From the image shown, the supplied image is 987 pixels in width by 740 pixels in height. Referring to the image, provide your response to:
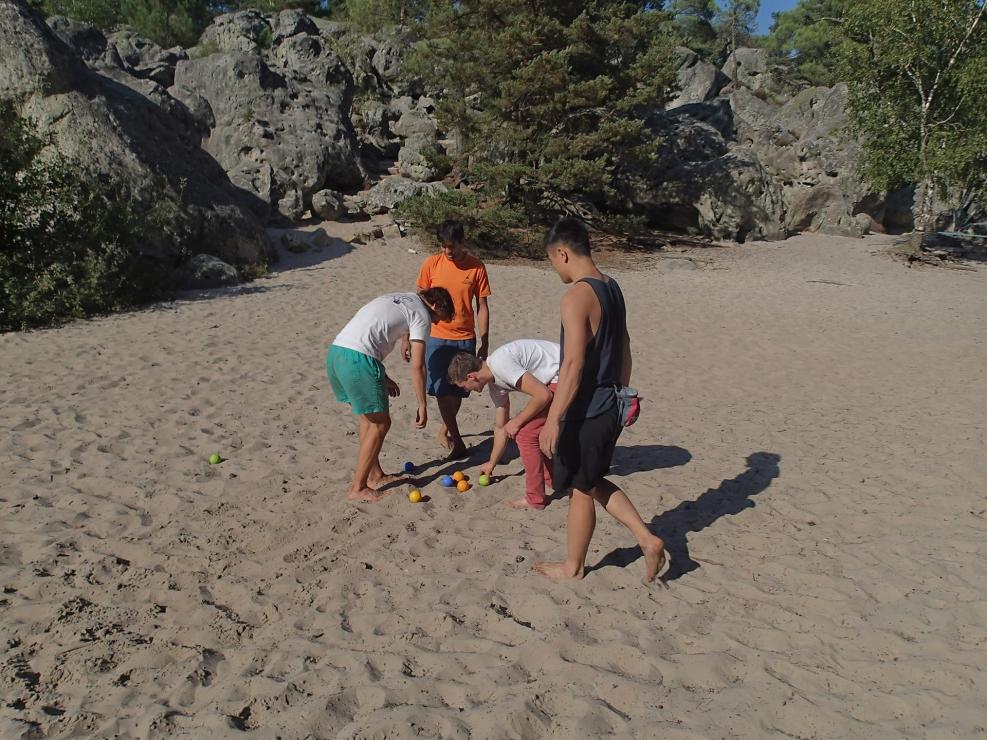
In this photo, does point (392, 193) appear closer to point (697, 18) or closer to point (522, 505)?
point (522, 505)

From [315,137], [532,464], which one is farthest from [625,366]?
[315,137]

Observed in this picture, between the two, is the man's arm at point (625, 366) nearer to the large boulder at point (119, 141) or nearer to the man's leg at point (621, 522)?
the man's leg at point (621, 522)

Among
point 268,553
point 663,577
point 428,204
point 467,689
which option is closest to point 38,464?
point 268,553

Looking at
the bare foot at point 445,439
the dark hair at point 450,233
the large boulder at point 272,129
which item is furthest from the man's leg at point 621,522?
the large boulder at point 272,129

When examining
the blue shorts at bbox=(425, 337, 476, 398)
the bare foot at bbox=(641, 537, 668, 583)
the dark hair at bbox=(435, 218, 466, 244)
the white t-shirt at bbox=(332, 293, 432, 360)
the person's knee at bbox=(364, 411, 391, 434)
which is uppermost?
the dark hair at bbox=(435, 218, 466, 244)

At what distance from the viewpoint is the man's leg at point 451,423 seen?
511cm

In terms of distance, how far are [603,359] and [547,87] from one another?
14.3 metres

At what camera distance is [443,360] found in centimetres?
496

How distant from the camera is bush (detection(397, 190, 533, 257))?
1540cm

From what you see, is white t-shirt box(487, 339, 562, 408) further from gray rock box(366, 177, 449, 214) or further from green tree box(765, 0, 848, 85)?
green tree box(765, 0, 848, 85)

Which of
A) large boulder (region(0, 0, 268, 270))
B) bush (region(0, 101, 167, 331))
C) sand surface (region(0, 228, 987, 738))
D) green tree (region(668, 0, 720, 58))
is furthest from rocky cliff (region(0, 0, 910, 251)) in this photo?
green tree (region(668, 0, 720, 58))

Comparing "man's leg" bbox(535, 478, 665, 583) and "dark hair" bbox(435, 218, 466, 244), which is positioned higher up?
"dark hair" bbox(435, 218, 466, 244)

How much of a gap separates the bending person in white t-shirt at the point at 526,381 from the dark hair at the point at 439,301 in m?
0.34

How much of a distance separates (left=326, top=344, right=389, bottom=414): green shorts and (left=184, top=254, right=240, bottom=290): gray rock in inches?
340
